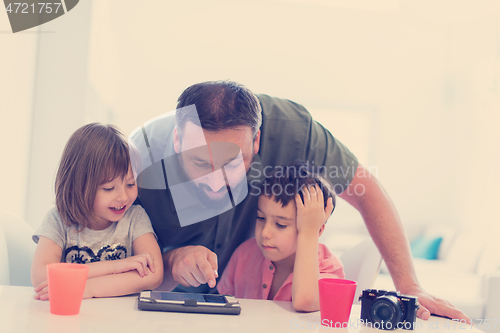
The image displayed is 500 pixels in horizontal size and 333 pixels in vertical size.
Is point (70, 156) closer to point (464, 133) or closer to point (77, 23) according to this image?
point (77, 23)

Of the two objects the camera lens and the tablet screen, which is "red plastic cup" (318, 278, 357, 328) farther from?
→ the tablet screen

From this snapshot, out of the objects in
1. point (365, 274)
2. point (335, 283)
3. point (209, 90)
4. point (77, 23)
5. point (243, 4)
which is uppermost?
point (243, 4)

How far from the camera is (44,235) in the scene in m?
0.81

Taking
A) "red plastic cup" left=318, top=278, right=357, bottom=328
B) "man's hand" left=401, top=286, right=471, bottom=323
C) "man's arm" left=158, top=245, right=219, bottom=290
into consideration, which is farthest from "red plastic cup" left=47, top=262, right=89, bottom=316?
"man's hand" left=401, top=286, right=471, bottom=323

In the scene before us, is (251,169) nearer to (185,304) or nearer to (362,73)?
(185,304)

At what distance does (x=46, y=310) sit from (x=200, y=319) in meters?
0.23

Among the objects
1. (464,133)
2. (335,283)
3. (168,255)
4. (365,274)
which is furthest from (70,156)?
(464,133)

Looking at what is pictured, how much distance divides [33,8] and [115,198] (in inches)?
75.8

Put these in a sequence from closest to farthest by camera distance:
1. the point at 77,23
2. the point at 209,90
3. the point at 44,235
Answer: the point at 44,235 < the point at 209,90 < the point at 77,23

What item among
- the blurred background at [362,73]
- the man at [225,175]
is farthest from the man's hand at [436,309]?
the blurred background at [362,73]

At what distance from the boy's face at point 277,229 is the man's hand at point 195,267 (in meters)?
0.17

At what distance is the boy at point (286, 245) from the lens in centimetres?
81

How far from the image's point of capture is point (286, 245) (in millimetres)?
916

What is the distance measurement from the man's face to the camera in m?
0.42
